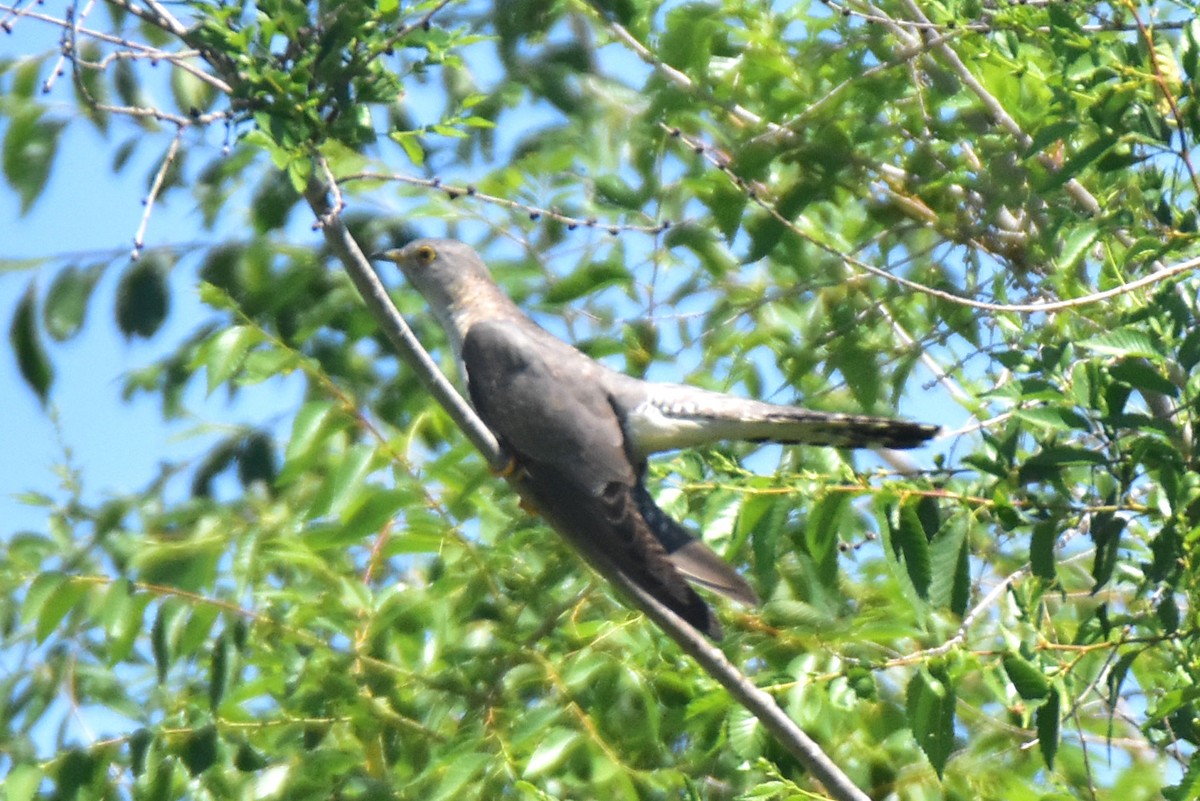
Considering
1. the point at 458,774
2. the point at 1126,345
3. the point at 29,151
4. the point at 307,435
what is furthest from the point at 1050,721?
the point at 29,151

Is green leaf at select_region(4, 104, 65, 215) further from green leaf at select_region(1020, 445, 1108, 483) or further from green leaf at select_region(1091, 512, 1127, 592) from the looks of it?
green leaf at select_region(1091, 512, 1127, 592)

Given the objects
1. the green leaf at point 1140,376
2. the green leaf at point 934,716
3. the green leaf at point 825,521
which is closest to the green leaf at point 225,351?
the green leaf at point 825,521

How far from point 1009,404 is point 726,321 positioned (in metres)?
1.10

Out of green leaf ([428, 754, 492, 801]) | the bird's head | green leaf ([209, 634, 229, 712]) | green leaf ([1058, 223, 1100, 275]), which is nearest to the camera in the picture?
green leaf ([1058, 223, 1100, 275])

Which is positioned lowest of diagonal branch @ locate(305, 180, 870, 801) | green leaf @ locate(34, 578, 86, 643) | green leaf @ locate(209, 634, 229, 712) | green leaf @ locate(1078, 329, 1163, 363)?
green leaf @ locate(209, 634, 229, 712)

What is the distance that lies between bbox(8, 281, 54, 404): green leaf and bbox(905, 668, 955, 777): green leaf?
7.14 feet

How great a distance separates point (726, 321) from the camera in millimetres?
3979

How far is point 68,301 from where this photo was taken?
3.50 meters

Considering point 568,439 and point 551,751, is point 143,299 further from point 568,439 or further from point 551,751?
point 551,751

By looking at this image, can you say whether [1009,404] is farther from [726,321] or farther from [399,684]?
[399,684]

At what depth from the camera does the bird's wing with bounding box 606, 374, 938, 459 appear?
3295 mm

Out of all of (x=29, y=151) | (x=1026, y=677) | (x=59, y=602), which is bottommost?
(x=59, y=602)

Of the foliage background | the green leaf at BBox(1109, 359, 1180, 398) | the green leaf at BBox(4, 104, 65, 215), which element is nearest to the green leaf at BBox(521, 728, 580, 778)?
the foliage background

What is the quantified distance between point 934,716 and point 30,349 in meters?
2.27
